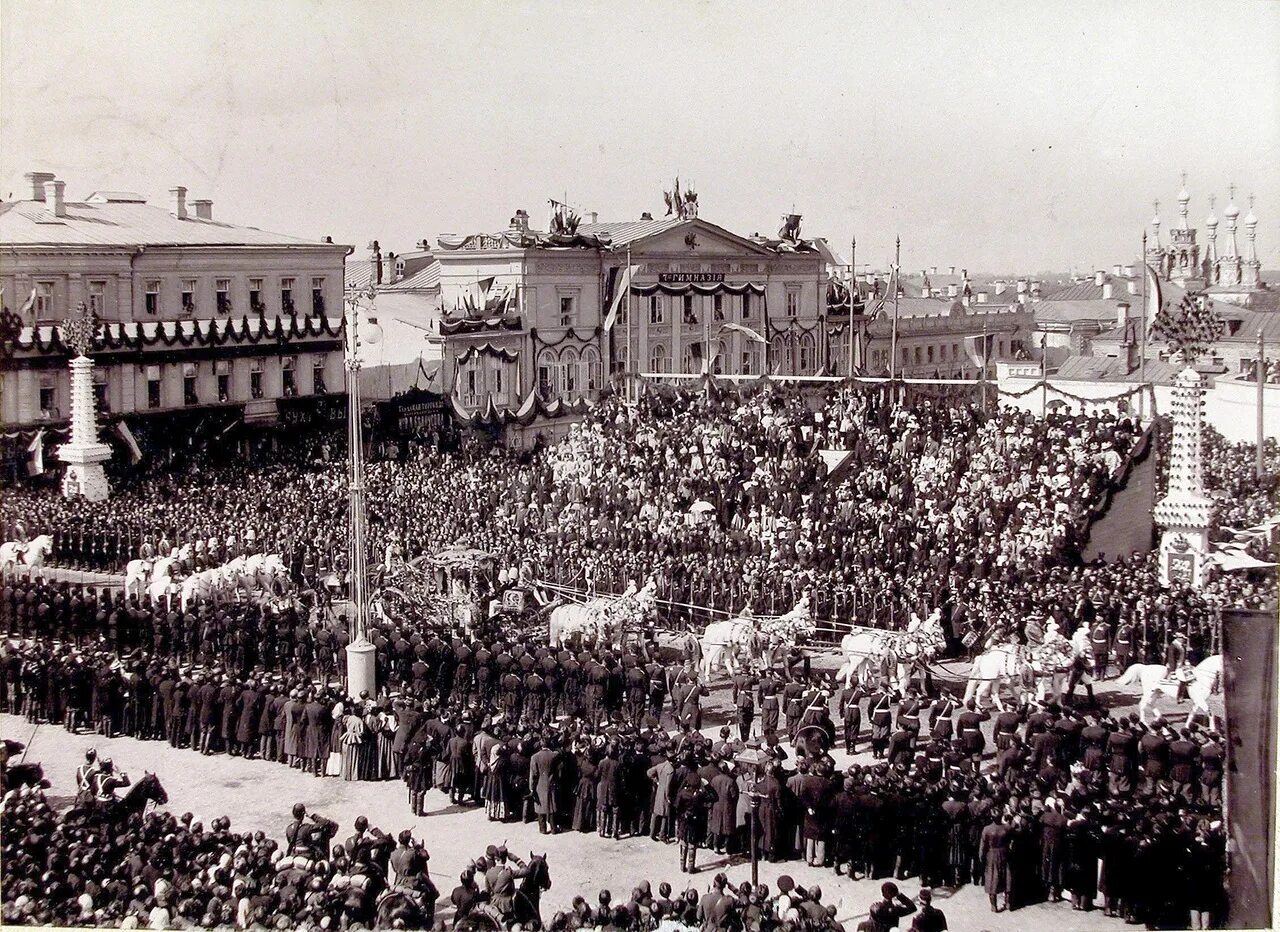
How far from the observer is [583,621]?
17891 millimetres

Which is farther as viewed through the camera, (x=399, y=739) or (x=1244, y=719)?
(x=399, y=739)

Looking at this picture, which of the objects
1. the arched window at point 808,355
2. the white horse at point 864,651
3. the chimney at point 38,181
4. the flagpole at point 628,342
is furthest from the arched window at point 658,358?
the white horse at point 864,651

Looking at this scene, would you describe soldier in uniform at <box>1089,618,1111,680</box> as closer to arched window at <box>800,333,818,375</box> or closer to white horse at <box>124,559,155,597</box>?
white horse at <box>124,559,155,597</box>

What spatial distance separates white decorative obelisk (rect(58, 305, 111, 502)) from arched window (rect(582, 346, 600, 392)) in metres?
14.0

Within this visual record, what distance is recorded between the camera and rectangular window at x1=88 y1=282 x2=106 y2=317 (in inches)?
912

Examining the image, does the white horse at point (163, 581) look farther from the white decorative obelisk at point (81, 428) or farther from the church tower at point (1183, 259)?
the church tower at point (1183, 259)

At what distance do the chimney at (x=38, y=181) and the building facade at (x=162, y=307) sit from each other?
47mm

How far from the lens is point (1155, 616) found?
16828 mm

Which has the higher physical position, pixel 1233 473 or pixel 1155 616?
pixel 1233 473

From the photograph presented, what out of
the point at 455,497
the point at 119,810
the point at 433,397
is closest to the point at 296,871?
the point at 119,810

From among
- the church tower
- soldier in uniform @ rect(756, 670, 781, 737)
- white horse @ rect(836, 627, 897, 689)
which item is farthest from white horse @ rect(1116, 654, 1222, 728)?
the church tower

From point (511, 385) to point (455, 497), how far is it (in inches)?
341

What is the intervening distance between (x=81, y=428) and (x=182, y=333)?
4.04 meters

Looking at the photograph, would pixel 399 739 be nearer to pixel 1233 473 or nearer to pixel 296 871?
pixel 296 871
